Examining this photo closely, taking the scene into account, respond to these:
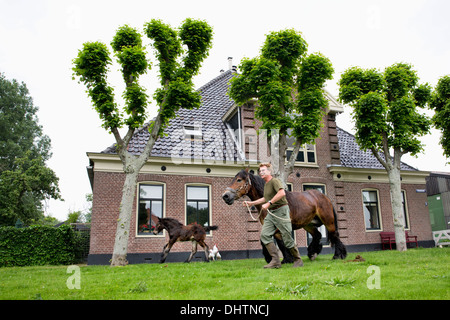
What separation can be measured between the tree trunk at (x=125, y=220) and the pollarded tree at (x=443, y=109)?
554 inches

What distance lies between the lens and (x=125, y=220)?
33.1 feet

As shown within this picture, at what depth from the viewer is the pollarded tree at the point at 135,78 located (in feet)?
34.3

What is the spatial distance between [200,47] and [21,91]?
30372 millimetres

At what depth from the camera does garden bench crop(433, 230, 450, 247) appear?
18.4m

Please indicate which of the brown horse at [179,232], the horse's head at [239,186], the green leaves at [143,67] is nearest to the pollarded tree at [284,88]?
the green leaves at [143,67]

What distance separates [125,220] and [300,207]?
5.43 meters

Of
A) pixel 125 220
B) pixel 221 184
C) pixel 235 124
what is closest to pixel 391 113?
pixel 235 124

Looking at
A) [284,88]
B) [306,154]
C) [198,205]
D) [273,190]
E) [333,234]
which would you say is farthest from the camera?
[306,154]

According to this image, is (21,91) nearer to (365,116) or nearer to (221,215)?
(221,215)

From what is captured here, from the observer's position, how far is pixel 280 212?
22.7 ft

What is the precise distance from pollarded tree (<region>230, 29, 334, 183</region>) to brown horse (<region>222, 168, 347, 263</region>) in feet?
10.3

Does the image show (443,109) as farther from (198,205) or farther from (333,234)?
(198,205)

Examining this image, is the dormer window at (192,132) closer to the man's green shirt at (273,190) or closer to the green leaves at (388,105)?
the green leaves at (388,105)
